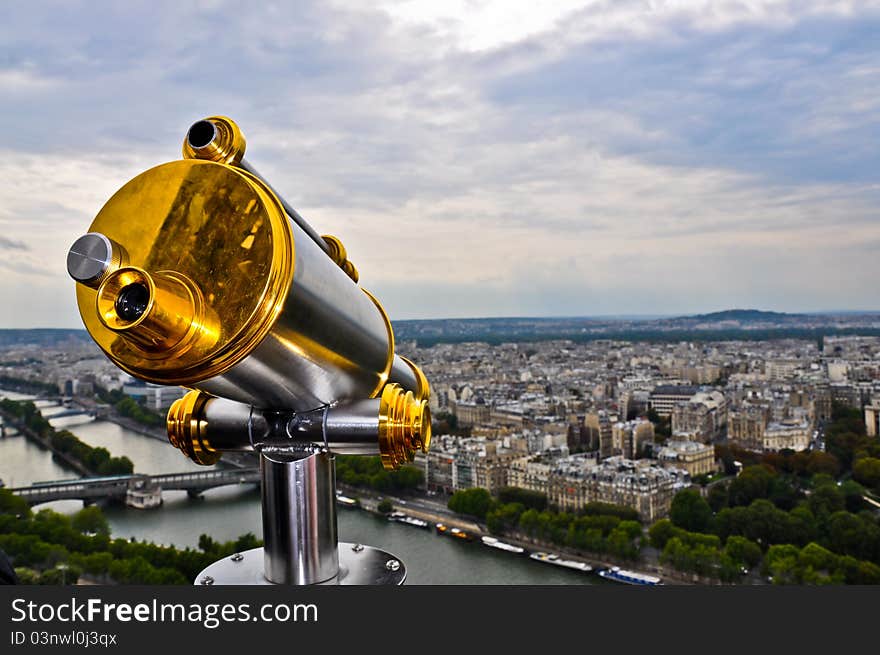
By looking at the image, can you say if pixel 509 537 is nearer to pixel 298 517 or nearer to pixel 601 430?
pixel 601 430

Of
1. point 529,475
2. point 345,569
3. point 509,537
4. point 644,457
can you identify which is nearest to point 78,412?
point 529,475

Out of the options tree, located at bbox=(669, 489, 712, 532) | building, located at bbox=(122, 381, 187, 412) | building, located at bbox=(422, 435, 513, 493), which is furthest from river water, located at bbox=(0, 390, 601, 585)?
building, located at bbox=(122, 381, 187, 412)

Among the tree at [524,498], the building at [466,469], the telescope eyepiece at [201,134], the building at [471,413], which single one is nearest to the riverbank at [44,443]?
the building at [466,469]

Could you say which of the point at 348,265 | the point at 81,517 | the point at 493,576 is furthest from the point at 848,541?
the point at 348,265

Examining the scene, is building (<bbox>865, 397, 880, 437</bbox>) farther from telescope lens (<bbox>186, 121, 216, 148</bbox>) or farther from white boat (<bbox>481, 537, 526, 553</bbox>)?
telescope lens (<bbox>186, 121, 216, 148</bbox>)

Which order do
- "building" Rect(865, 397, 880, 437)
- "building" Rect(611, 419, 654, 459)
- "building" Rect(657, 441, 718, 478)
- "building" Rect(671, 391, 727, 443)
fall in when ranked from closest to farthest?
"building" Rect(657, 441, 718, 478) → "building" Rect(865, 397, 880, 437) → "building" Rect(611, 419, 654, 459) → "building" Rect(671, 391, 727, 443)

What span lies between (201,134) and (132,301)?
137 mm

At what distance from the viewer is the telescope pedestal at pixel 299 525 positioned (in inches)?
19.9

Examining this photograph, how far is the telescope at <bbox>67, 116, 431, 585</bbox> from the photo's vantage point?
38 centimetres

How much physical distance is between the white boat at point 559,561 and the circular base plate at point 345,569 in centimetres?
758

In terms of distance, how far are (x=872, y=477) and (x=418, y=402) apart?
11202 mm

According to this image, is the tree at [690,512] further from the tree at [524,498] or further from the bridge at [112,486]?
the bridge at [112,486]

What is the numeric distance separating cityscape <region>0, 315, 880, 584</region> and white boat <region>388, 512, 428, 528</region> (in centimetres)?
3

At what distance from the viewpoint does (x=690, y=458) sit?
11.8m
